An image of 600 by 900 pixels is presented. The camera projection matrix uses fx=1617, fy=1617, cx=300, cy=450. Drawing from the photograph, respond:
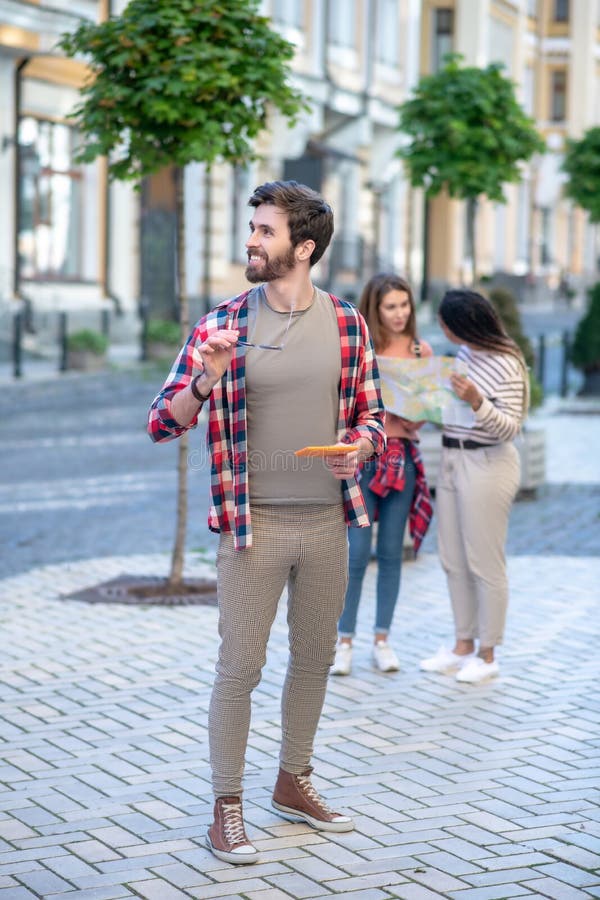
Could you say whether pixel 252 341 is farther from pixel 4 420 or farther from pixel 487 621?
pixel 4 420

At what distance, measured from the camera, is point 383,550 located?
729cm

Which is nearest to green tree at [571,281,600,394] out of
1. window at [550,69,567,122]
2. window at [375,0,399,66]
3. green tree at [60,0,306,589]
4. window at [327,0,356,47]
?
green tree at [60,0,306,589]

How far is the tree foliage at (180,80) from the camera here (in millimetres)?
8438

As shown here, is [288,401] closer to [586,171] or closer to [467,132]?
[467,132]

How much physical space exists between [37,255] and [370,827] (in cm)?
2243

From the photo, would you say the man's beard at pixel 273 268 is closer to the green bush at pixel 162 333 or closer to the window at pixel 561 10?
the green bush at pixel 162 333

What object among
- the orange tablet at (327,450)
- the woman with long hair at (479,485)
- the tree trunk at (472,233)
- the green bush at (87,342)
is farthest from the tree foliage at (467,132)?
the orange tablet at (327,450)

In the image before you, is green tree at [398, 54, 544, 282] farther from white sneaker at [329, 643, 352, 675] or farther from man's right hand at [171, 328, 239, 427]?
man's right hand at [171, 328, 239, 427]

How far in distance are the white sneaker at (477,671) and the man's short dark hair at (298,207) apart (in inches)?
111

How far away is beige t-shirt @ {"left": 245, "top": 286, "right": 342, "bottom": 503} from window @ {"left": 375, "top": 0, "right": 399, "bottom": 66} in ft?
116

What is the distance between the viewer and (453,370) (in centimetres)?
695

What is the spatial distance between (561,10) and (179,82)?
180 ft

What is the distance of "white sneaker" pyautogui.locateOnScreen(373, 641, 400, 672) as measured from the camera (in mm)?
7195

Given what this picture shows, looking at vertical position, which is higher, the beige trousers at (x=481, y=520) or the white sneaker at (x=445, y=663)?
the beige trousers at (x=481, y=520)
